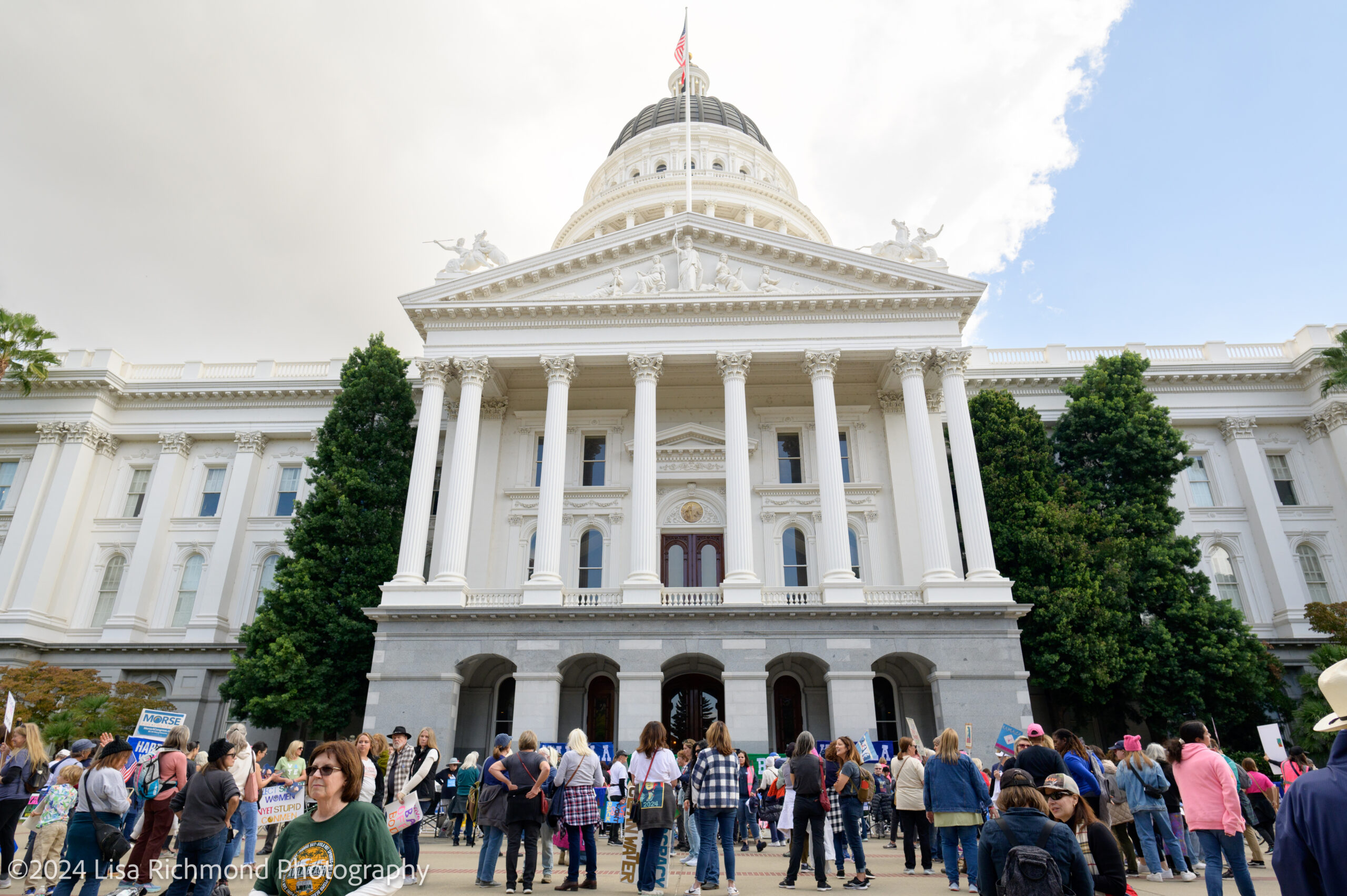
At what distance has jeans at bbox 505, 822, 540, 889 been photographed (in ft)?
32.5

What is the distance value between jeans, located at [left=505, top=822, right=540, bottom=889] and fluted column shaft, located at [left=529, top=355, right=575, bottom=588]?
15.6m

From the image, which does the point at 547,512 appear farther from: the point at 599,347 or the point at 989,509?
the point at 989,509

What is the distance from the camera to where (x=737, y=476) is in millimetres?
26922

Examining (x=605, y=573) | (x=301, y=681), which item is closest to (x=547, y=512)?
(x=605, y=573)

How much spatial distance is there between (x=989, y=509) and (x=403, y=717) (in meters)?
21.0

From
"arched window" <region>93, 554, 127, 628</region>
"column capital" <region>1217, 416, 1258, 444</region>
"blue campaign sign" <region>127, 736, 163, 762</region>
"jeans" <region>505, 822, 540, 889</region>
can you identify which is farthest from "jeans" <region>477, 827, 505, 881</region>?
"column capital" <region>1217, 416, 1258, 444</region>

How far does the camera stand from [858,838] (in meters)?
10.7

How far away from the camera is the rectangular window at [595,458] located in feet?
106

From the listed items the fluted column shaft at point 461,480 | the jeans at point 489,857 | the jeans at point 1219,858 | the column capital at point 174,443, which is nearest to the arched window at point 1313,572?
the jeans at point 1219,858

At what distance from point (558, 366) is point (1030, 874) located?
2554 centimetres

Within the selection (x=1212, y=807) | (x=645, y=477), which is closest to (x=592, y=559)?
(x=645, y=477)

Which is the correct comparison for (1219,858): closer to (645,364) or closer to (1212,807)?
(1212,807)

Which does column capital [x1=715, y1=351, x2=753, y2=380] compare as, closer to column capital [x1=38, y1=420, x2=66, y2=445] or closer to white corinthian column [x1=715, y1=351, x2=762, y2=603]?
white corinthian column [x1=715, y1=351, x2=762, y2=603]

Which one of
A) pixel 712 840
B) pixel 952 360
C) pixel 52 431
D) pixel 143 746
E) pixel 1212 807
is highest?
pixel 52 431
